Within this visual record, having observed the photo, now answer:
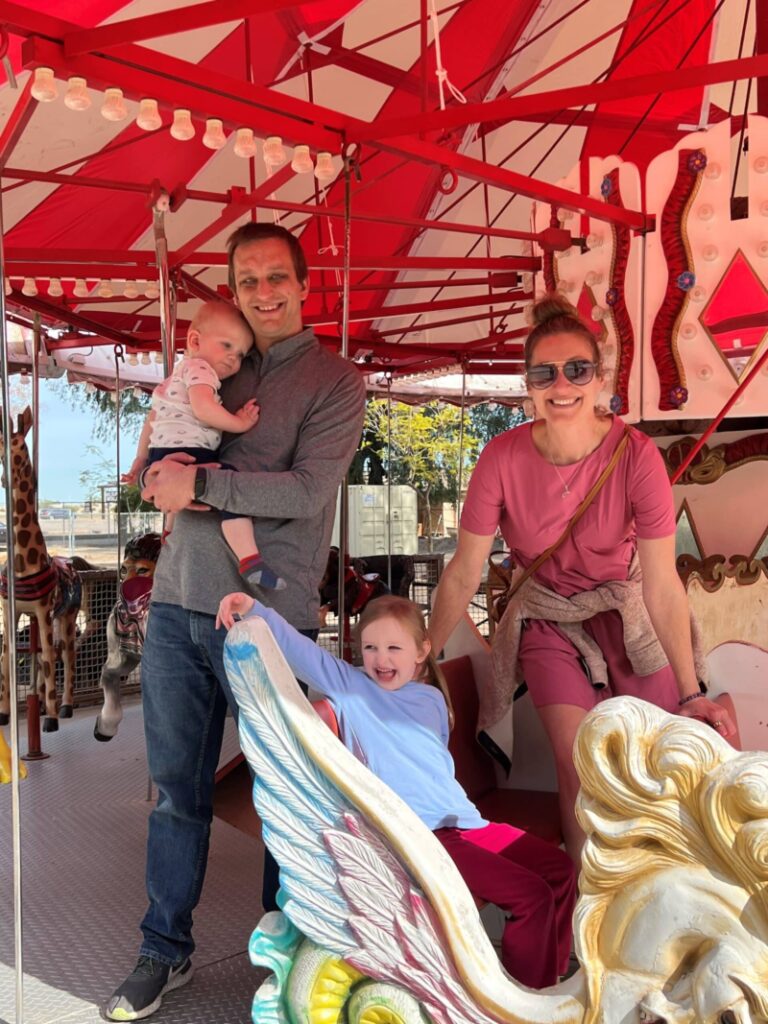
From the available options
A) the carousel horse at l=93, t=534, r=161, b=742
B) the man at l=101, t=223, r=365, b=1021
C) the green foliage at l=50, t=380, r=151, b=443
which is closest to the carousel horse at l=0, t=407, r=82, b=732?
the carousel horse at l=93, t=534, r=161, b=742

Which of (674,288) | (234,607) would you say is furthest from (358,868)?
(674,288)

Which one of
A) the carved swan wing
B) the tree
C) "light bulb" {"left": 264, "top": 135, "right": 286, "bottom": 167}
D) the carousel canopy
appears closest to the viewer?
the carved swan wing

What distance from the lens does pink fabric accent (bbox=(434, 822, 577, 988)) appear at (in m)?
1.87

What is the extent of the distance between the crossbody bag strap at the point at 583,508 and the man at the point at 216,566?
538 mm

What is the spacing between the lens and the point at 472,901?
163 cm

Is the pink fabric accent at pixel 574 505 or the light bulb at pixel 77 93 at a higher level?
the light bulb at pixel 77 93

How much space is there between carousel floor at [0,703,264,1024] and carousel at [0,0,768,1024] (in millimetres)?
15

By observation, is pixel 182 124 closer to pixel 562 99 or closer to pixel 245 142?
pixel 245 142

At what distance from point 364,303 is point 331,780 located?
683cm

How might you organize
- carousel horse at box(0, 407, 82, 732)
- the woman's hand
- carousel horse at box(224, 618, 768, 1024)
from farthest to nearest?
1. carousel horse at box(0, 407, 82, 732)
2. the woman's hand
3. carousel horse at box(224, 618, 768, 1024)

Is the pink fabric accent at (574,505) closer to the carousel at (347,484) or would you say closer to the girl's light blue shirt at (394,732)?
the carousel at (347,484)

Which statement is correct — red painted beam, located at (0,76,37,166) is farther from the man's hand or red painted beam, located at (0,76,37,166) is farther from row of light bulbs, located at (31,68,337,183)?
the man's hand

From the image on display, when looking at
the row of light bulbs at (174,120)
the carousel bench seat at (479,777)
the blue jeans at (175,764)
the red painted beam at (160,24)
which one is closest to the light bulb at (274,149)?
the row of light bulbs at (174,120)

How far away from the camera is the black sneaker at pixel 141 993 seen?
2176mm
